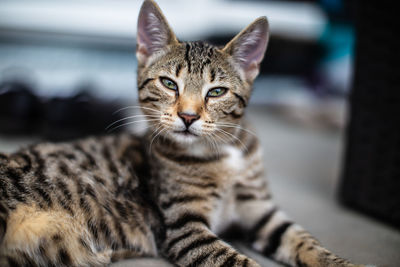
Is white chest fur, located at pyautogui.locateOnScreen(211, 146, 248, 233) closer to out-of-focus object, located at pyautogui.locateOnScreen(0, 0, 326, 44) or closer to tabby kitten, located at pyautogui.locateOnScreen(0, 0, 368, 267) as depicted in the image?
tabby kitten, located at pyautogui.locateOnScreen(0, 0, 368, 267)

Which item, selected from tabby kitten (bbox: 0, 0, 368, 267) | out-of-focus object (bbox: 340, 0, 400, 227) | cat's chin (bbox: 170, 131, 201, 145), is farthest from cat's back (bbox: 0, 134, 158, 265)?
out-of-focus object (bbox: 340, 0, 400, 227)

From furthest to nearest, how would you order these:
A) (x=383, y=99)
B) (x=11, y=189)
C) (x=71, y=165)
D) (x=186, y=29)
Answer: (x=186, y=29)
(x=383, y=99)
(x=71, y=165)
(x=11, y=189)

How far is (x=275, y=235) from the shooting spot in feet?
4.22

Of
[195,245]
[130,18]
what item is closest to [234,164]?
[195,245]

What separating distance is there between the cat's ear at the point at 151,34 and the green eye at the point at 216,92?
28cm

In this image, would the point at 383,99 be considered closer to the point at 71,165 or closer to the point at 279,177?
the point at 279,177

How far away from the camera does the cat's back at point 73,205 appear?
1020mm

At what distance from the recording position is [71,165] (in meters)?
1.23

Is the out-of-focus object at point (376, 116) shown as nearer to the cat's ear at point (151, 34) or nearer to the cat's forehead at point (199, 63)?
the cat's forehead at point (199, 63)

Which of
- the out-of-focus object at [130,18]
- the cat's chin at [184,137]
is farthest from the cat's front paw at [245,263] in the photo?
the out-of-focus object at [130,18]

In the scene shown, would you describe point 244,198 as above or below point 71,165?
below

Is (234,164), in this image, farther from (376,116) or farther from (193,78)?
(376,116)

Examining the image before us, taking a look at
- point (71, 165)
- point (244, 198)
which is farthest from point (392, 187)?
point (71, 165)

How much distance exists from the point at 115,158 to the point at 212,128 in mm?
465
